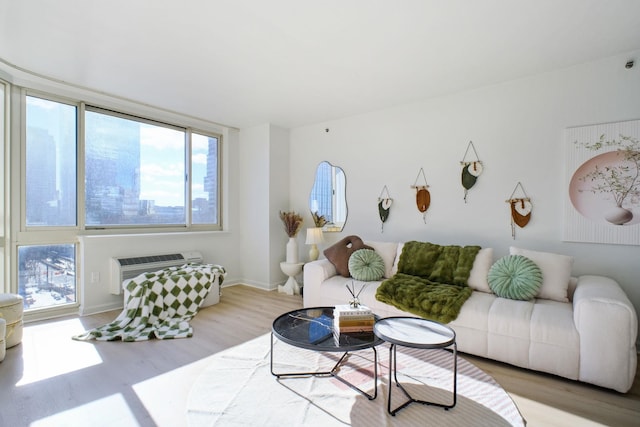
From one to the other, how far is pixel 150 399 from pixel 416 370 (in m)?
1.77

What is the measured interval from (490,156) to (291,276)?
2936mm

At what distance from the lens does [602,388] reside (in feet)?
6.81

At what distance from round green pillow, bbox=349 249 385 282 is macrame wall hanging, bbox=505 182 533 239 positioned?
1386mm

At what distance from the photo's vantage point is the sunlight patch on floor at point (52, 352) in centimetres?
226

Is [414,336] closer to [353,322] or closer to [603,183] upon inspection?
[353,322]

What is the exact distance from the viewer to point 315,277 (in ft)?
11.5

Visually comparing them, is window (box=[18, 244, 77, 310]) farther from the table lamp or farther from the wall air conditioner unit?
the table lamp

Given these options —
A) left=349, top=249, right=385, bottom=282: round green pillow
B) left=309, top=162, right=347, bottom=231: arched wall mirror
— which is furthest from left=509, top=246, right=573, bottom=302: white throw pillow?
left=309, top=162, right=347, bottom=231: arched wall mirror

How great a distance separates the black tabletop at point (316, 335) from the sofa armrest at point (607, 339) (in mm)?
1400

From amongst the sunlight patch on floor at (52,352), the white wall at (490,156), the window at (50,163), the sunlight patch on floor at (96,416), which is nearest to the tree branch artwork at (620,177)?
the white wall at (490,156)

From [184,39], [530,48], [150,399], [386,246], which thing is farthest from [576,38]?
[150,399]

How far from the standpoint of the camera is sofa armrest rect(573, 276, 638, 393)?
6.43ft

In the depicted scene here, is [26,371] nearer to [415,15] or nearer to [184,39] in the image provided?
[184,39]

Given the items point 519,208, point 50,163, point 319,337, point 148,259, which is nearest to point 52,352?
point 148,259
